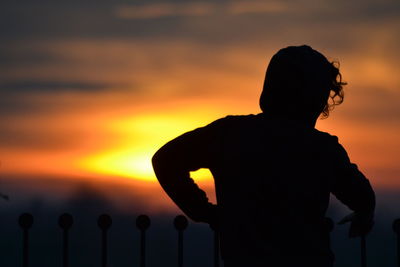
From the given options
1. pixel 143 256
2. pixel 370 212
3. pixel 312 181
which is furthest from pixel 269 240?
pixel 143 256

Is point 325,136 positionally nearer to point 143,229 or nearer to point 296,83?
point 296,83

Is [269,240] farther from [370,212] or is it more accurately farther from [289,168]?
[370,212]

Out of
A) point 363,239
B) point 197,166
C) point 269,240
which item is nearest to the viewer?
point 269,240

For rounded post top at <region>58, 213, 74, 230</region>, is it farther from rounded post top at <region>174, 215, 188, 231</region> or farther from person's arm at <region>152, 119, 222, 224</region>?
person's arm at <region>152, 119, 222, 224</region>

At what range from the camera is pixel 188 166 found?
332 cm

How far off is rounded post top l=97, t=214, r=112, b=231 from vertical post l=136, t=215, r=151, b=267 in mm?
248

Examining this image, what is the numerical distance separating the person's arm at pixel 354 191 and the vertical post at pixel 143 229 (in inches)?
112

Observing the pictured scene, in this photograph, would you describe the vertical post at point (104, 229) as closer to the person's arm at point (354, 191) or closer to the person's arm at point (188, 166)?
Answer: the person's arm at point (188, 166)

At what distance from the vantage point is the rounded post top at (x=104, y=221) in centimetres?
595

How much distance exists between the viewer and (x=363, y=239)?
605 centimetres

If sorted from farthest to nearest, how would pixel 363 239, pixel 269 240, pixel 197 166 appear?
pixel 363 239
pixel 197 166
pixel 269 240

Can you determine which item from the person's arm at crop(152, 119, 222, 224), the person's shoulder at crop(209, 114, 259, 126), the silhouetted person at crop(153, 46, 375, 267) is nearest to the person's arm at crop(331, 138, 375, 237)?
the silhouetted person at crop(153, 46, 375, 267)

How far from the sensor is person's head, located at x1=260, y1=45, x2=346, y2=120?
3240 mm

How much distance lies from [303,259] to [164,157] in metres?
0.82
